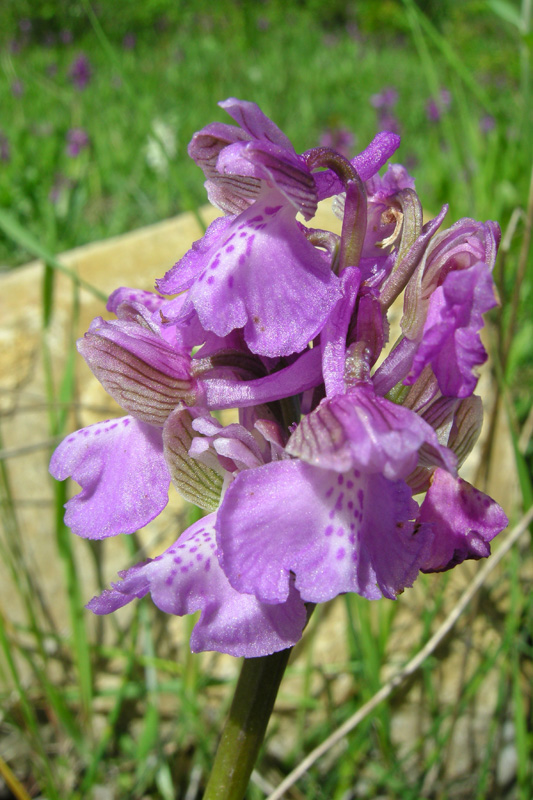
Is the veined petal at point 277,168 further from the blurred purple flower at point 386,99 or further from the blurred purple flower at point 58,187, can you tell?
the blurred purple flower at point 386,99

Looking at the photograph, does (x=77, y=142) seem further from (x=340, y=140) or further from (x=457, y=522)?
(x=457, y=522)

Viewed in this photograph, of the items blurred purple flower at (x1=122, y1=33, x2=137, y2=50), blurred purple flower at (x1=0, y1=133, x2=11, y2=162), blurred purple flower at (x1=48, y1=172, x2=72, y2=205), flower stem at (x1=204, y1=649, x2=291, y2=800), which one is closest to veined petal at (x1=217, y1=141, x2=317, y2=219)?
flower stem at (x1=204, y1=649, x2=291, y2=800)

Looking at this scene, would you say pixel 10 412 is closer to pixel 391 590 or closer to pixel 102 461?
pixel 102 461

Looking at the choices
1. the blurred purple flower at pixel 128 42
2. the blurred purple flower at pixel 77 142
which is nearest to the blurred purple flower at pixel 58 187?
the blurred purple flower at pixel 77 142

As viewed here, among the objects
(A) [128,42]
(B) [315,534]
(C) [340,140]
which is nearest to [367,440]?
(B) [315,534]

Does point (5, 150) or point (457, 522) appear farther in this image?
point (5, 150)

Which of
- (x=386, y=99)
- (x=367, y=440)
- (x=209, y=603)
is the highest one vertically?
(x=367, y=440)

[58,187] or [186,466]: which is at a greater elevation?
[186,466]

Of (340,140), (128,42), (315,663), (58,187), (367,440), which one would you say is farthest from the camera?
(128,42)
